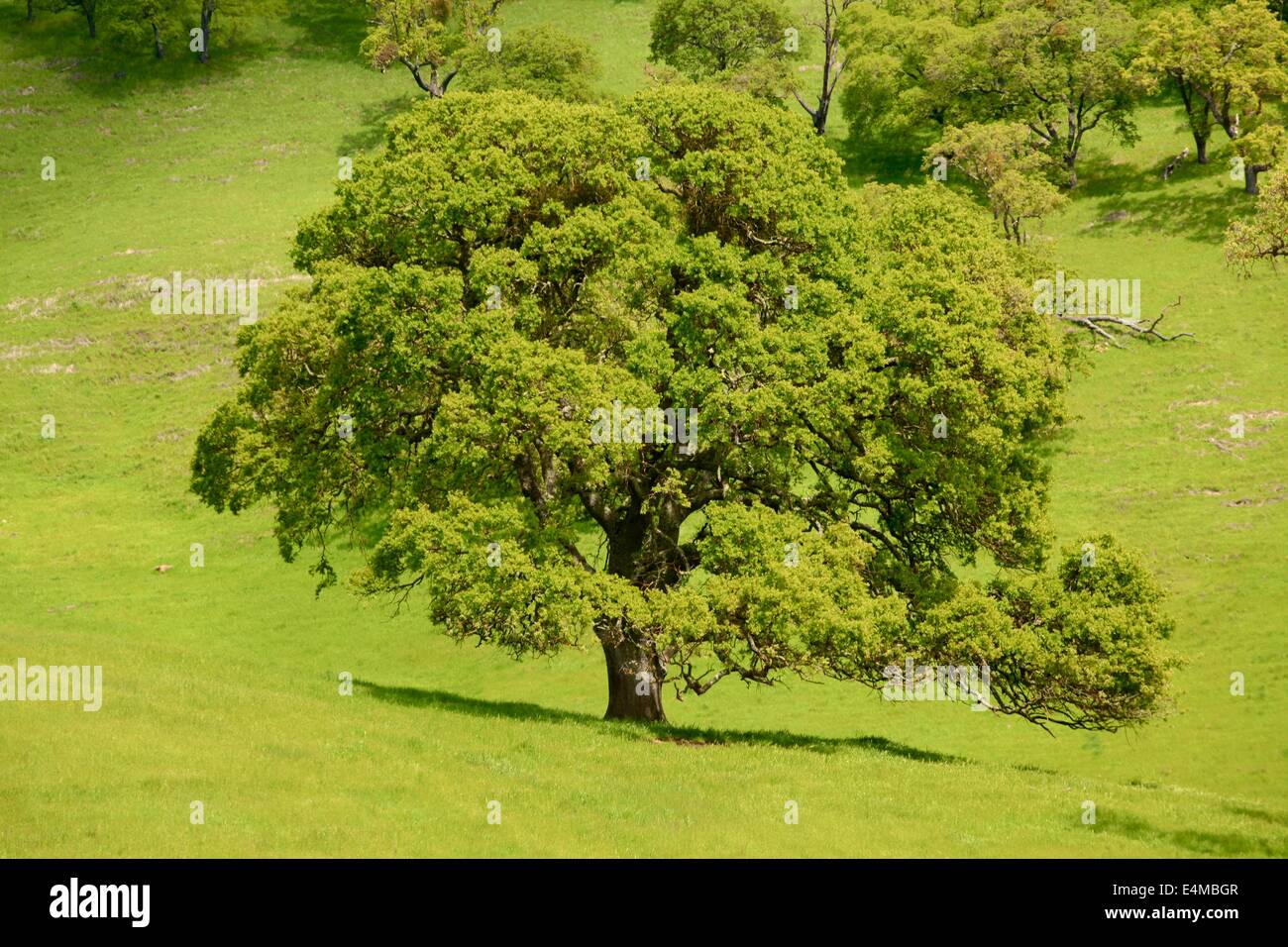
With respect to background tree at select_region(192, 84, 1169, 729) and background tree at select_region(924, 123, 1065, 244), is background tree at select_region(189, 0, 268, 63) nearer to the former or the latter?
background tree at select_region(924, 123, 1065, 244)

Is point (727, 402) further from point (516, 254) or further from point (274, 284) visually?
point (274, 284)

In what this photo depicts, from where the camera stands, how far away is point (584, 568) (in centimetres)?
3584

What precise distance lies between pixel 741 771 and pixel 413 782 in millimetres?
8525

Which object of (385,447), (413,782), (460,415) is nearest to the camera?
(413,782)

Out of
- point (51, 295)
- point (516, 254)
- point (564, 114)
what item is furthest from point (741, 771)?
point (51, 295)

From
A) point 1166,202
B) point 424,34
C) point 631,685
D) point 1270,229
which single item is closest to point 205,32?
point 424,34

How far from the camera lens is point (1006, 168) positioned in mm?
76875

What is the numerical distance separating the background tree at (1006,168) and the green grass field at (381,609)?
8326 mm

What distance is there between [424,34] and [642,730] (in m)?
84.0

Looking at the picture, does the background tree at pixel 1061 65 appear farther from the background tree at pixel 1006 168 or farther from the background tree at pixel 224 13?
the background tree at pixel 224 13

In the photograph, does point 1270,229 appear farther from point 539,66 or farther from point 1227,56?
point 539,66

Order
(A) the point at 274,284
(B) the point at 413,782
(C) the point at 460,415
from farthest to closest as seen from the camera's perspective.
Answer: (A) the point at 274,284 → (C) the point at 460,415 → (B) the point at 413,782

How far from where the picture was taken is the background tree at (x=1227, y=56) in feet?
280

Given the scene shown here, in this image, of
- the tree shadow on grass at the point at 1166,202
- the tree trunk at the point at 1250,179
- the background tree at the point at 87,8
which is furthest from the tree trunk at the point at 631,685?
the background tree at the point at 87,8
